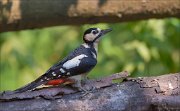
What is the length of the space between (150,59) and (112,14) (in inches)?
27.4

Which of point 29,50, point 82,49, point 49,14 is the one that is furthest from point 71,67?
point 29,50

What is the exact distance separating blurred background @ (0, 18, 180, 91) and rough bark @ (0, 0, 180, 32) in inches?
16.9

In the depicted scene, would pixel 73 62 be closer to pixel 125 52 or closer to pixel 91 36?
pixel 91 36

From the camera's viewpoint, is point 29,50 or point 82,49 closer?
point 82,49

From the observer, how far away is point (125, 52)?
14.2 ft

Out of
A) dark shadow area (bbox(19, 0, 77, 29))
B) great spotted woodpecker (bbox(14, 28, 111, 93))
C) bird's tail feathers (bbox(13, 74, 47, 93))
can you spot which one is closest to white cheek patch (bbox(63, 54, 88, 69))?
great spotted woodpecker (bbox(14, 28, 111, 93))

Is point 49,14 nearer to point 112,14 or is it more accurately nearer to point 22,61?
point 112,14

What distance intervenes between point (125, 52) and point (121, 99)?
5.52 feet

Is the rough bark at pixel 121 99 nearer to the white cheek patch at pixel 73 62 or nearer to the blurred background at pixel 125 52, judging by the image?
the white cheek patch at pixel 73 62

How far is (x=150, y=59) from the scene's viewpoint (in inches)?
166

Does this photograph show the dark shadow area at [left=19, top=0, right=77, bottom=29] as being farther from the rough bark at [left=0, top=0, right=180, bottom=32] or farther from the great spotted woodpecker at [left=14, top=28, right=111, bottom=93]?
the great spotted woodpecker at [left=14, top=28, right=111, bottom=93]

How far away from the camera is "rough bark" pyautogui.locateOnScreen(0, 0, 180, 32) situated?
11.4ft

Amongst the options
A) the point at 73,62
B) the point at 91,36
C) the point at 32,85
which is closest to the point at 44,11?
the point at 91,36

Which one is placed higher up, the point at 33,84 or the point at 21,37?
the point at 21,37
